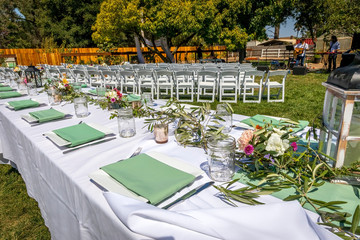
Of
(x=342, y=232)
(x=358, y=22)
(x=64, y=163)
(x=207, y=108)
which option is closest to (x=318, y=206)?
(x=342, y=232)

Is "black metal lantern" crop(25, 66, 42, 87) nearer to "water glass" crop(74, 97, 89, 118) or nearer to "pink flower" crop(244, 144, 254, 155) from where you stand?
"water glass" crop(74, 97, 89, 118)

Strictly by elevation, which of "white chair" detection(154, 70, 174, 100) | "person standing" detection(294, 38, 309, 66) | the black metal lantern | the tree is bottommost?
"white chair" detection(154, 70, 174, 100)

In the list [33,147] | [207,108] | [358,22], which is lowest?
[33,147]

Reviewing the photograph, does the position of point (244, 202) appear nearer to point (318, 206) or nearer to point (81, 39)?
point (318, 206)

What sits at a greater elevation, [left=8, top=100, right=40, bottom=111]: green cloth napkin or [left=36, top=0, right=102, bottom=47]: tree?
[left=36, top=0, right=102, bottom=47]: tree

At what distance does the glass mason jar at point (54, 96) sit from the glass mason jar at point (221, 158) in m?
2.33

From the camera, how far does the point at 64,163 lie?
1.31 metres

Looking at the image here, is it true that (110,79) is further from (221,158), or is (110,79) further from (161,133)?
(221,158)

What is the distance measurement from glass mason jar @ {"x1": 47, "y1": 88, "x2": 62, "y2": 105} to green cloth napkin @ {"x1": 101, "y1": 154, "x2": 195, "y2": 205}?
1986 mm

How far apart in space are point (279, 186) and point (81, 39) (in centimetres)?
3181

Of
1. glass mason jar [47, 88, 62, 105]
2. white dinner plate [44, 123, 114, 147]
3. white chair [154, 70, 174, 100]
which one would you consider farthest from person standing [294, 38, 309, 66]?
white dinner plate [44, 123, 114, 147]

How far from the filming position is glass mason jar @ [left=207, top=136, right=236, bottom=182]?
3.49 feet

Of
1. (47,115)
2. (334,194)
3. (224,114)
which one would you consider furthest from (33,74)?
(334,194)

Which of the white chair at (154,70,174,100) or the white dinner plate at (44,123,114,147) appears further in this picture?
the white chair at (154,70,174,100)
